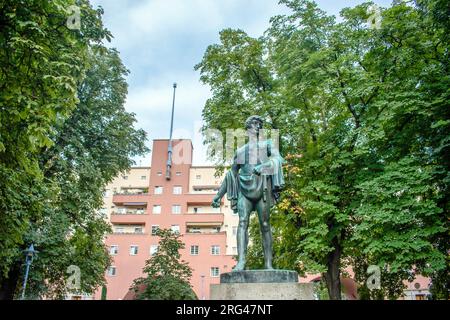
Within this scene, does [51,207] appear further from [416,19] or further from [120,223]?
[120,223]

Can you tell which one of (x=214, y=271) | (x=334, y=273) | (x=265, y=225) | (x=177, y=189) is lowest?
(x=265, y=225)

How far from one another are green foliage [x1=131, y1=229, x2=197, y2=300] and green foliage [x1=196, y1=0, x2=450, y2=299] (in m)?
6.30

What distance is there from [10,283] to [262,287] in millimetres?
15038

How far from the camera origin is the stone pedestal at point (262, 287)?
614 centimetres

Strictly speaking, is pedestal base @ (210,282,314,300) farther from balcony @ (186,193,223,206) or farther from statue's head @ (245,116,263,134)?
balcony @ (186,193,223,206)

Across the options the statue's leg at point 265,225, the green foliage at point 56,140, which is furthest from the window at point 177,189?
the statue's leg at point 265,225

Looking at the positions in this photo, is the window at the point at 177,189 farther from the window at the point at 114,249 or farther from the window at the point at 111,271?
the window at the point at 111,271

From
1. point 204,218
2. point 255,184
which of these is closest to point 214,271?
point 204,218

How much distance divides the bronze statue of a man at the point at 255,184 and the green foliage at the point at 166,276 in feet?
50.5

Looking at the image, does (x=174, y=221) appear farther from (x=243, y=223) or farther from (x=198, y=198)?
(x=243, y=223)

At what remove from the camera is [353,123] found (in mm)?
16312

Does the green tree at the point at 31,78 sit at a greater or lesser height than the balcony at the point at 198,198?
lesser
